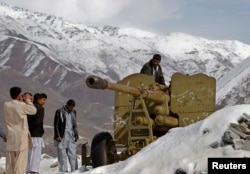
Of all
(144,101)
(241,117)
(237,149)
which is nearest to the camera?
(237,149)

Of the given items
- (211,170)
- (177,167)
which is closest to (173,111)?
(177,167)

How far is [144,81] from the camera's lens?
46.8 ft

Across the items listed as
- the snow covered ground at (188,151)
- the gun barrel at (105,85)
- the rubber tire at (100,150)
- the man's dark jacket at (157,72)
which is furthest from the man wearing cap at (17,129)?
the man's dark jacket at (157,72)

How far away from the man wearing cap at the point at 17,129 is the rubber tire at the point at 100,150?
3.49 meters

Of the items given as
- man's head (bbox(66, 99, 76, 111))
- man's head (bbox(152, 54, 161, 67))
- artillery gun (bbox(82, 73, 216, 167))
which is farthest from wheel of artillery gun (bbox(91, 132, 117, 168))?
man's head (bbox(152, 54, 161, 67))

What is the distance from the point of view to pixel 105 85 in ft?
40.3

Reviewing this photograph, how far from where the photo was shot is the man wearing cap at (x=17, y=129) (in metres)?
10.4

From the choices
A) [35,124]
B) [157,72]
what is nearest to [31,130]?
[35,124]

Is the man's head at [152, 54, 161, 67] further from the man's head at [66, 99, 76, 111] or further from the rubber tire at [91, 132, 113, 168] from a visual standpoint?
the man's head at [66, 99, 76, 111]

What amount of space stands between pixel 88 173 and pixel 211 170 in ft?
10.1

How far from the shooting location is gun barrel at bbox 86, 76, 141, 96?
11.9m

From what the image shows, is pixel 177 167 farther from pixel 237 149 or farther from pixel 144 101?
pixel 144 101

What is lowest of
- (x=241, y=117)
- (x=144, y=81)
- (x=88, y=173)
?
(x=88, y=173)

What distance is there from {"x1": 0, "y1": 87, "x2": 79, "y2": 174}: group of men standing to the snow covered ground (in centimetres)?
134
